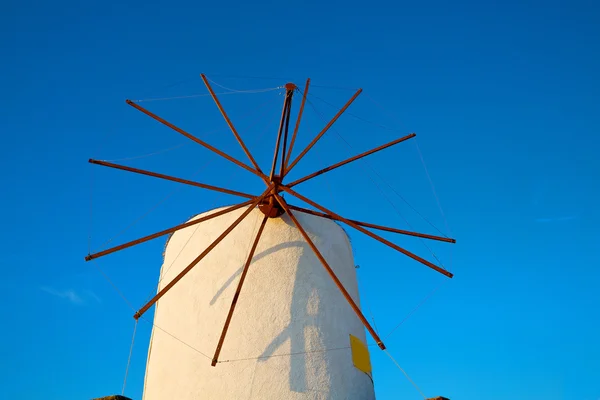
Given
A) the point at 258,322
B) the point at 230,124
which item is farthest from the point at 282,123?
the point at 258,322

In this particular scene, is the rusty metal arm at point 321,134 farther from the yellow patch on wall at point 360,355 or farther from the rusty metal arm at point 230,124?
the yellow patch on wall at point 360,355

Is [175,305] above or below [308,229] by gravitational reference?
below

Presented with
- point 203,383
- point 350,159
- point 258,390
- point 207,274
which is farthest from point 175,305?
point 350,159

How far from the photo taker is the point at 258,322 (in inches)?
360

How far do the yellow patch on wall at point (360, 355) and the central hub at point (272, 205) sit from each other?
2727 mm

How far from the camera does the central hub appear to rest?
392 inches

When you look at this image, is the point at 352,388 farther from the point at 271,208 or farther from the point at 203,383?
the point at 271,208

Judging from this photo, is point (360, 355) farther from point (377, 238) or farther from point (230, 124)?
point (230, 124)

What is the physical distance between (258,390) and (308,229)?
10.7 feet

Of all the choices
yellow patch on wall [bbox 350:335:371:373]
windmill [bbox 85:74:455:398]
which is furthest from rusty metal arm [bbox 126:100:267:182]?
yellow patch on wall [bbox 350:335:371:373]

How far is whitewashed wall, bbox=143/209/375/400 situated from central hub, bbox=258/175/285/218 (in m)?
0.18

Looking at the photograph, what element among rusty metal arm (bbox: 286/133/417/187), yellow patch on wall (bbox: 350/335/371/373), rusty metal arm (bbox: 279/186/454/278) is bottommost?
yellow patch on wall (bbox: 350/335/371/373)

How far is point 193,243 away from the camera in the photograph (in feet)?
34.6

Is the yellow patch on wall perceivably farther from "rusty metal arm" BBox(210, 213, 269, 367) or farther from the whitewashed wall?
"rusty metal arm" BBox(210, 213, 269, 367)
